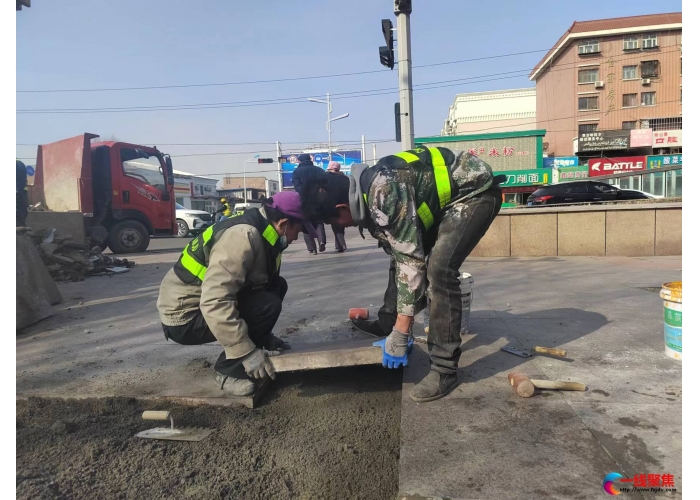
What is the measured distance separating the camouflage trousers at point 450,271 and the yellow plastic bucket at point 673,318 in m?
1.24

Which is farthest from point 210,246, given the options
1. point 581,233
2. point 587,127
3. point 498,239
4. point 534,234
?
point 587,127

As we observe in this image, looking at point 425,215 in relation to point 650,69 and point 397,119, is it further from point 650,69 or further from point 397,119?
point 650,69

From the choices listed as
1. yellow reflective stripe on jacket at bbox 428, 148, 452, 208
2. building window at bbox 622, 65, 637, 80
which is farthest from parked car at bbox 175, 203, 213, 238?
building window at bbox 622, 65, 637, 80

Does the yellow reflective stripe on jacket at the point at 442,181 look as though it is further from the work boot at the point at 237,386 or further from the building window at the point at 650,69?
the building window at the point at 650,69

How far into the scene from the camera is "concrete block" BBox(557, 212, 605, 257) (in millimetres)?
8516

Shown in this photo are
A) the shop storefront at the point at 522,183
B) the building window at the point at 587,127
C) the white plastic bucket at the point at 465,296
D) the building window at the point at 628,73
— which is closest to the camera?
the white plastic bucket at the point at 465,296

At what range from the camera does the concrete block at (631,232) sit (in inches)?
328

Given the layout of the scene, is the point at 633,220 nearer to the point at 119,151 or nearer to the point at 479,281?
the point at 479,281

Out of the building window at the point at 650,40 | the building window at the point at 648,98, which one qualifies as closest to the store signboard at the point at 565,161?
the building window at the point at 648,98

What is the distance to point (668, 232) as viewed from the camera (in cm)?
828

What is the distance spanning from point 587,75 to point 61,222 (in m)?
39.4

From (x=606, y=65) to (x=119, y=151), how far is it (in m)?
37.7

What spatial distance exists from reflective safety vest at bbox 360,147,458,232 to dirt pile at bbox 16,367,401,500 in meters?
1.16
